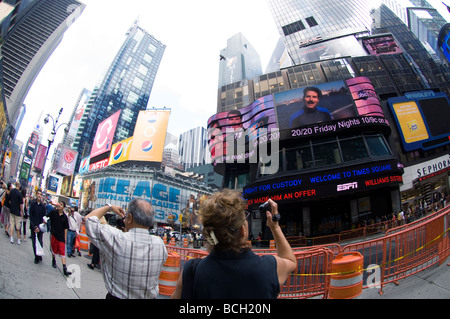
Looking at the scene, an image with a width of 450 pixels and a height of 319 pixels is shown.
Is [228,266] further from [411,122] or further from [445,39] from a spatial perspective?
[445,39]

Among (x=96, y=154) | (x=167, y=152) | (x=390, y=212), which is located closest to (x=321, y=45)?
(x=390, y=212)

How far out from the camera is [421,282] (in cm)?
451

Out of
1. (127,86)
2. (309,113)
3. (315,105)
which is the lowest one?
(309,113)

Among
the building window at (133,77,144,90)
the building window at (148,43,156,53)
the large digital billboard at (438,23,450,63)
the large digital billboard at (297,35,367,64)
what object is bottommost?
the large digital billboard at (438,23,450,63)

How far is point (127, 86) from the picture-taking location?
13925 cm

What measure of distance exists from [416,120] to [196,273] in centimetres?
3644

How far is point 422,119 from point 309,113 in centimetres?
1607

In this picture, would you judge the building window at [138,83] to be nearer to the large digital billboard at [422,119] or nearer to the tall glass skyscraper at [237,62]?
the tall glass skyscraper at [237,62]

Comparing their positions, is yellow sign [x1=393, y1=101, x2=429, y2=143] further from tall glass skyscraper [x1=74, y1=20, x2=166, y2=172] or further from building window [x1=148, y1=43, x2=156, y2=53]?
building window [x1=148, y1=43, x2=156, y2=53]

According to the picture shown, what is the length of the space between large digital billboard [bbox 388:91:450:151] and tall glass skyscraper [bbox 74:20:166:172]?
4747 inches

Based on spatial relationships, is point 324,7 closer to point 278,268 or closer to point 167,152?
point 278,268

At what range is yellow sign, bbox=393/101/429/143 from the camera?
1023 inches

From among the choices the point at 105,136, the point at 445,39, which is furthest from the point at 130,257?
the point at 445,39

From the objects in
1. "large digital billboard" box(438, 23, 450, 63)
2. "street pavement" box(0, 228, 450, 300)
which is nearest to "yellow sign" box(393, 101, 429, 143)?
"large digital billboard" box(438, 23, 450, 63)
